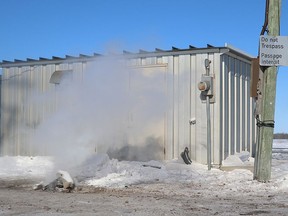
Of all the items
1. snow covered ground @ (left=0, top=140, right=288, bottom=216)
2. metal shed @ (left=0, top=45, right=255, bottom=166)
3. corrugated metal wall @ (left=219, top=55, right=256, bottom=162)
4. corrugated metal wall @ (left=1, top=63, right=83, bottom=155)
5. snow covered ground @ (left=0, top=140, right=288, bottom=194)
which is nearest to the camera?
snow covered ground @ (left=0, top=140, right=288, bottom=216)

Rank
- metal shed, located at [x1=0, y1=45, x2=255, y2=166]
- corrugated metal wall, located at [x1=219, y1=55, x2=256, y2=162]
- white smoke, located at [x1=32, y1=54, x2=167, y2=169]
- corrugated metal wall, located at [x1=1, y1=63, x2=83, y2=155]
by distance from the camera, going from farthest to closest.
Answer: corrugated metal wall, located at [x1=1, y1=63, x2=83, y2=155] → corrugated metal wall, located at [x1=219, y1=55, x2=256, y2=162] → metal shed, located at [x1=0, y1=45, x2=255, y2=166] → white smoke, located at [x1=32, y1=54, x2=167, y2=169]

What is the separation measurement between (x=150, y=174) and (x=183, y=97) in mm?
3572

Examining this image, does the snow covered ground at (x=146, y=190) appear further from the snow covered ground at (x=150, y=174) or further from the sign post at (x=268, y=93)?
the sign post at (x=268, y=93)

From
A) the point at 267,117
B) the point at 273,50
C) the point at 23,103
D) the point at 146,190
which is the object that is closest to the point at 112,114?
the point at 23,103

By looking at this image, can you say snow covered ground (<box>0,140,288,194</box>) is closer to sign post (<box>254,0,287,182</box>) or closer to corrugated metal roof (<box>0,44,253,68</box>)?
sign post (<box>254,0,287,182</box>)

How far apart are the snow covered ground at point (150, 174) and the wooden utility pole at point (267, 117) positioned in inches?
13.6

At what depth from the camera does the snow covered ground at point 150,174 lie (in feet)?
38.1

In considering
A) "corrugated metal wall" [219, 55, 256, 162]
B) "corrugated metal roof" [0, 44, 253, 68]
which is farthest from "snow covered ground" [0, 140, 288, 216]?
"corrugated metal roof" [0, 44, 253, 68]

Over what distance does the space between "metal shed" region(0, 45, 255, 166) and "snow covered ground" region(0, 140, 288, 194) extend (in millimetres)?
786

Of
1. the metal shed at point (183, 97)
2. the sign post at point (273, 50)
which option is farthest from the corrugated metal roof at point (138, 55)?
the sign post at point (273, 50)

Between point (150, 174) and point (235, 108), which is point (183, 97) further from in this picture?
point (150, 174)

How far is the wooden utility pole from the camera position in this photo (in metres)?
11.8

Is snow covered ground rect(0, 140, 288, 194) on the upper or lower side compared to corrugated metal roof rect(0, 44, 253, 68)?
lower

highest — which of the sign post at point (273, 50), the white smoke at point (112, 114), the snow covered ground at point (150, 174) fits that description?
the sign post at point (273, 50)
